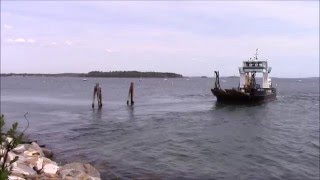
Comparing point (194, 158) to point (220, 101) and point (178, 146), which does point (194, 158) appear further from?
point (220, 101)

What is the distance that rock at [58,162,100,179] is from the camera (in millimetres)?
11422

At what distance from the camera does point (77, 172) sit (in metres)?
11.8

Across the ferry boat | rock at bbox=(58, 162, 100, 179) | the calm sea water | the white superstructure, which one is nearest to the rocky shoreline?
rock at bbox=(58, 162, 100, 179)

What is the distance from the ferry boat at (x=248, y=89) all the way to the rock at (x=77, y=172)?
132 feet

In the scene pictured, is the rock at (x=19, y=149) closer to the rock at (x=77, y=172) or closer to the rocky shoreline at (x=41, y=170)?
the rocky shoreline at (x=41, y=170)

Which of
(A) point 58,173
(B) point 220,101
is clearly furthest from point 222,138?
(B) point 220,101

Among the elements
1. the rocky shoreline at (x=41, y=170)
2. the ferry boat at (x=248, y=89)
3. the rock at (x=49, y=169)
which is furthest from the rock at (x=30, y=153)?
the ferry boat at (x=248, y=89)

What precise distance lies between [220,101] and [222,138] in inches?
1159

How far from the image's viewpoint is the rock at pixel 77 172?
1142 cm

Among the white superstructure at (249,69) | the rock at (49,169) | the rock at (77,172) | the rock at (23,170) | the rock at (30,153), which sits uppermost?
the white superstructure at (249,69)

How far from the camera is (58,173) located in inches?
461

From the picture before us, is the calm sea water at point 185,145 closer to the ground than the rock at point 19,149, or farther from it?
closer to the ground

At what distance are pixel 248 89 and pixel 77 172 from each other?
44407 mm

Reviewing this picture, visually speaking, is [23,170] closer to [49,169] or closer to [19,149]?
[49,169]
